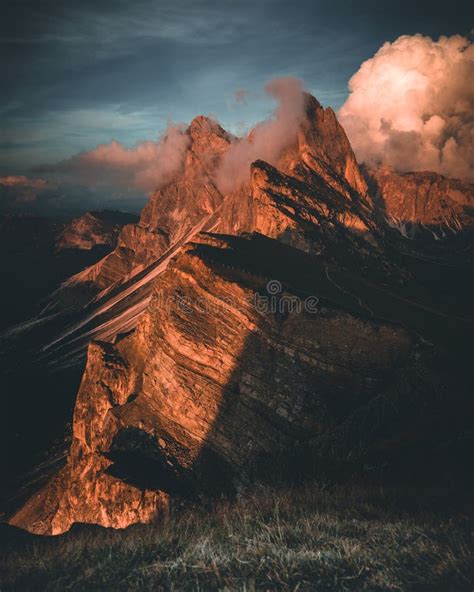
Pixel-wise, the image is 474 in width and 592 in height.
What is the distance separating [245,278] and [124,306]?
133215mm

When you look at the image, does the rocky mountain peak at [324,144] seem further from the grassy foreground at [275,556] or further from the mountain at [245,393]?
the grassy foreground at [275,556]

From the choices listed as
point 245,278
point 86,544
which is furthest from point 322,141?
point 86,544

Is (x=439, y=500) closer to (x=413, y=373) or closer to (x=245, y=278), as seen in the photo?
(x=413, y=373)

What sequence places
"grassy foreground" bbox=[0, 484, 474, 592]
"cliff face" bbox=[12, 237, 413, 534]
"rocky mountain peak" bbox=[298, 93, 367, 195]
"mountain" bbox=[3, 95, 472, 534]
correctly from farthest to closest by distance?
"rocky mountain peak" bbox=[298, 93, 367, 195]
"cliff face" bbox=[12, 237, 413, 534]
"mountain" bbox=[3, 95, 472, 534]
"grassy foreground" bbox=[0, 484, 474, 592]

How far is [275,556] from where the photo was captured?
199 inches

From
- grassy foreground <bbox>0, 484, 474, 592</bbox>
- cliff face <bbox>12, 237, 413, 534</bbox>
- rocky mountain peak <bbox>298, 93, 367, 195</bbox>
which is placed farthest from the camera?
rocky mountain peak <bbox>298, 93, 367, 195</bbox>

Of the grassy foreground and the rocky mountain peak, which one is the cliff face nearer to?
the grassy foreground

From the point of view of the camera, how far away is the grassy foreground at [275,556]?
450 cm

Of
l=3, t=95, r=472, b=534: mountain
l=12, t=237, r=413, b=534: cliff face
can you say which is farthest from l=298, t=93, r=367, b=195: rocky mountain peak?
l=12, t=237, r=413, b=534: cliff face

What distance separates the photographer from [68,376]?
336ft

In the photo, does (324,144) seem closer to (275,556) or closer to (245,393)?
(245,393)

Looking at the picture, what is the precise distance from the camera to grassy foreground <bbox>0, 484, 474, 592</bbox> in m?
4.50

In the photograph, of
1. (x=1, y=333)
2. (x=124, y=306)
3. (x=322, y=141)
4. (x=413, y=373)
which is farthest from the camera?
(x=1, y=333)

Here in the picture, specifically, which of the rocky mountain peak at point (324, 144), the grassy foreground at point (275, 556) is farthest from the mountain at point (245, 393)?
the rocky mountain peak at point (324, 144)
